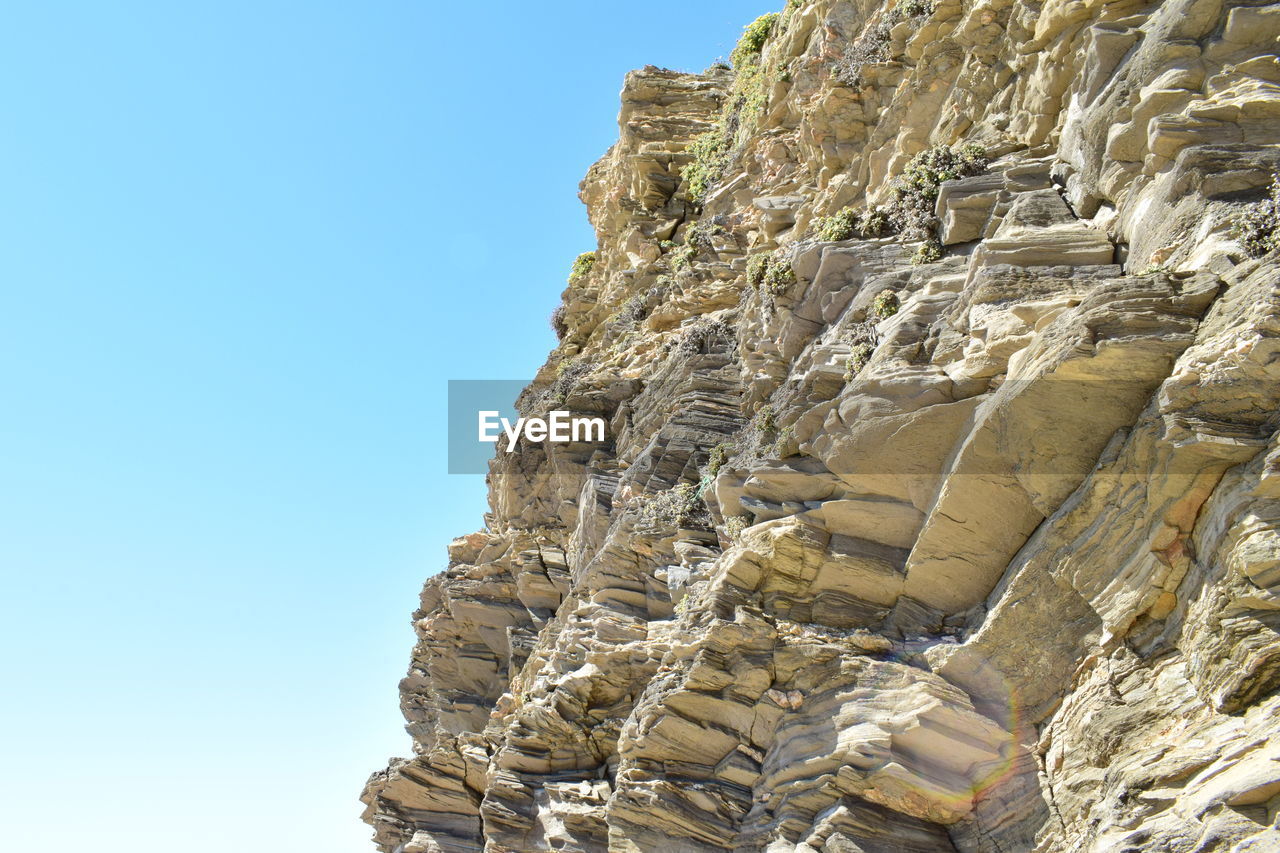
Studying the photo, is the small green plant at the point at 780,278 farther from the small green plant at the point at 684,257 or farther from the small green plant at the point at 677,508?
the small green plant at the point at 684,257

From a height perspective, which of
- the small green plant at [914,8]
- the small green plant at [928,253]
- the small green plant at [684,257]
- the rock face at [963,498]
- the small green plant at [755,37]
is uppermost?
the small green plant at [755,37]

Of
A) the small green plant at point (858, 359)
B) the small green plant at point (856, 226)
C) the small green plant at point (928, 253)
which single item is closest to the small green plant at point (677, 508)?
the small green plant at point (858, 359)

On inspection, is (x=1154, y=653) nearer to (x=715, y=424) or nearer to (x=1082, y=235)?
(x=1082, y=235)

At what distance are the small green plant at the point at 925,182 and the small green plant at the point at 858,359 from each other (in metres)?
2.84

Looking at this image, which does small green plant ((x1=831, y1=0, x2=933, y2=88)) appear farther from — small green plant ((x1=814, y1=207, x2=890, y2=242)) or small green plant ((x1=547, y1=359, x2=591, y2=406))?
small green plant ((x1=547, y1=359, x2=591, y2=406))

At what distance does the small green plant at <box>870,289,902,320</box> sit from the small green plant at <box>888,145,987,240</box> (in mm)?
1700

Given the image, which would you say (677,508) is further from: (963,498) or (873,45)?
(873,45)

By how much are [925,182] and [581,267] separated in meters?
25.2

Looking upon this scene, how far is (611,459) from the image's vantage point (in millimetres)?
27562

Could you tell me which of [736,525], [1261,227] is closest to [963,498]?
[1261,227]

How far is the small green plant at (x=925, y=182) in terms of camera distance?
16688 mm

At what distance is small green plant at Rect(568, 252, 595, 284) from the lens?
4091 centimetres

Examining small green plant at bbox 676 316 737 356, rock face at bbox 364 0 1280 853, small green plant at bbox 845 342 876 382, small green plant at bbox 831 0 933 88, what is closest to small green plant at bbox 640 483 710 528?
rock face at bbox 364 0 1280 853

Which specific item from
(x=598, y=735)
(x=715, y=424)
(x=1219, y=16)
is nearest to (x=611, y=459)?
(x=715, y=424)
